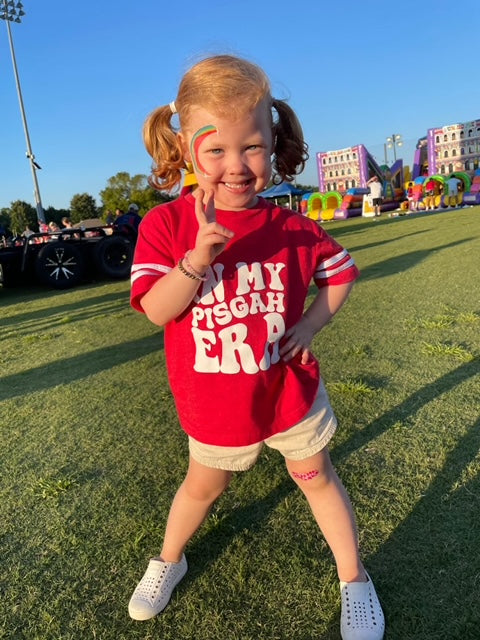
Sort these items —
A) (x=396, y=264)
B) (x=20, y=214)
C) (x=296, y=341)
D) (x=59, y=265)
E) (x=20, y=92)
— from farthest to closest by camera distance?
1. (x=20, y=214)
2. (x=20, y=92)
3. (x=59, y=265)
4. (x=396, y=264)
5. (x=296, y=341)

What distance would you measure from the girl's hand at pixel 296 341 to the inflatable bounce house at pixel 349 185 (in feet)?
70.6

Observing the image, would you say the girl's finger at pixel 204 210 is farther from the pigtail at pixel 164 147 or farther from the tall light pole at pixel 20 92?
the tall light pole at pixel 20 92

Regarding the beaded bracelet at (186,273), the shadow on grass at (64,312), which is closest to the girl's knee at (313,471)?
the beaded bracelet at (186,273)

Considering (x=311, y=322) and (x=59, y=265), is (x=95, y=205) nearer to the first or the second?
(x=59, y=265)

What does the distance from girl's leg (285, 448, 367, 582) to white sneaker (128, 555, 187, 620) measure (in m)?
0.50

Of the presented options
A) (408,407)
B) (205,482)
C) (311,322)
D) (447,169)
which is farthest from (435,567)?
(447,169)

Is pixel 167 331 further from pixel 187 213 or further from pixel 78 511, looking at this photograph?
pixel 78 511

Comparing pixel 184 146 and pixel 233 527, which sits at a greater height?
pixel 184 146

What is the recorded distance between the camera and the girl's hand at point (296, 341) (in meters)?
1.32

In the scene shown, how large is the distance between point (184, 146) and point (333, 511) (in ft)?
3.72

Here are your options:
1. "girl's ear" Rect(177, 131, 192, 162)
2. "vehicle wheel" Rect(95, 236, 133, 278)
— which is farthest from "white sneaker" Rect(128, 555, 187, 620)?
"vehicle wheel" Rect(95, 236, 133, 278)

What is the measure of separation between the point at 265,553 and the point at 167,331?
0.88 m

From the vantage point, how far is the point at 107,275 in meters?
8.35

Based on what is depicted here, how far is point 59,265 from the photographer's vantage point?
8133 mm
